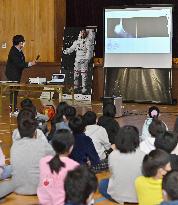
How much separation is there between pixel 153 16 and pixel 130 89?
1673 mm

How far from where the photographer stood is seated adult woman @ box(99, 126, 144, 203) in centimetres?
363

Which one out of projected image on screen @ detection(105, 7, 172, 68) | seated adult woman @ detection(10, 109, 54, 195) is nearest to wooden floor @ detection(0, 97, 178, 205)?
seated adult woman @ detection(10, 109, 54, 195)

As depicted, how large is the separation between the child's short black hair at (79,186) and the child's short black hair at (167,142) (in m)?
1.39

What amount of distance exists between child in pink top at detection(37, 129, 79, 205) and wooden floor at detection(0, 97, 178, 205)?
0.66m

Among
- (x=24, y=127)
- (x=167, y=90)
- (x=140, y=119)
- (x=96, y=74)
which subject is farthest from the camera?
(x=96, y=74)

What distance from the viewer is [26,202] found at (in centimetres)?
392

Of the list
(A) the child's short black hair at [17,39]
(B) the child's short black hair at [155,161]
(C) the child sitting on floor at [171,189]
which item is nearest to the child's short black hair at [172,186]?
(C) the child sitting on floor at [171,189]

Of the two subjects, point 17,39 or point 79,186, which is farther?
point 17,39

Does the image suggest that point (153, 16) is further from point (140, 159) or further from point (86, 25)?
point (140, 159)

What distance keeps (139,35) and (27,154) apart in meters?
7.30

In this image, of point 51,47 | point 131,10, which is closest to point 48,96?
point 51,47

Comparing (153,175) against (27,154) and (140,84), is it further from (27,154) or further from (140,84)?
(140,84)

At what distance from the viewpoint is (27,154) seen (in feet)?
12.7

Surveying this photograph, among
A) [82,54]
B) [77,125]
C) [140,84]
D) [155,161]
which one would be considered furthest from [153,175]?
[82,54]
